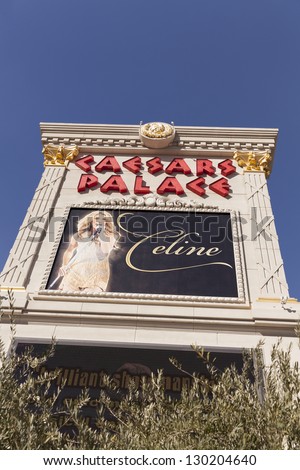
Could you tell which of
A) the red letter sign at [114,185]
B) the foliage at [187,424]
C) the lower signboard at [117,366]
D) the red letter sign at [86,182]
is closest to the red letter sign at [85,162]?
the red letter sign at [86,182]

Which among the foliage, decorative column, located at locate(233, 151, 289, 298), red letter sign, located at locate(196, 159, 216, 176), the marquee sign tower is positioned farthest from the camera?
red letter sign, located at locate(196, 159, 216, 176)

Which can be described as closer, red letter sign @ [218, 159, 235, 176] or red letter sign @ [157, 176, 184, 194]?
red letter sign @ [157, 176, 184, 194]

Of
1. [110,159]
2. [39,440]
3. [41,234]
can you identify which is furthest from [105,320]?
[110,159]

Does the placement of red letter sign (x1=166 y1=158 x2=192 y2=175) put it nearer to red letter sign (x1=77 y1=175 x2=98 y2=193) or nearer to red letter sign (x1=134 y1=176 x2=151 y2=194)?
red letter sign (x1=134 y1=176 x2=151 y2=194)

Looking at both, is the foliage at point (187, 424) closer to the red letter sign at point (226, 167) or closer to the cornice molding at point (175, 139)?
the red letter sign at point (226, 167)

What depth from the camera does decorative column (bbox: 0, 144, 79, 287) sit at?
15.2m

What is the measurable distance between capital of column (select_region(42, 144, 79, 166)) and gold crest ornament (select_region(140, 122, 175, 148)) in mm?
3618

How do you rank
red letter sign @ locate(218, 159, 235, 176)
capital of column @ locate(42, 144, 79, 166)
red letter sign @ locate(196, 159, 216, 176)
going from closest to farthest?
red letter sign @ locate(218, 159, 235, 176) < red letter sign @ locate(196, 159, 216, 176) < capital of column @ locate(42, 144, 79, 166)

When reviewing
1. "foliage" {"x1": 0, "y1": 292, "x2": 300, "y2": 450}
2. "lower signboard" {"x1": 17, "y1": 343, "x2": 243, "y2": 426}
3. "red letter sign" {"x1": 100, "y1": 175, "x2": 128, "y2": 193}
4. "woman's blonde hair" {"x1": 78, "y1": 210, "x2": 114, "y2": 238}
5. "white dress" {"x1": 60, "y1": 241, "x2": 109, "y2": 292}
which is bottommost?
"foliage" {"x1": 0, "y1": 292, "x2": 300, "y2": 450}

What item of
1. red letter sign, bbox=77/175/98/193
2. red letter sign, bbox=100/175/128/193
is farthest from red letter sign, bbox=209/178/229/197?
red letter sign, bbox=77/175/98/193

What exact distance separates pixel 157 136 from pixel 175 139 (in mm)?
1083

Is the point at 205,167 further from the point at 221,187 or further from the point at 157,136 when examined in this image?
the point at 157,136
